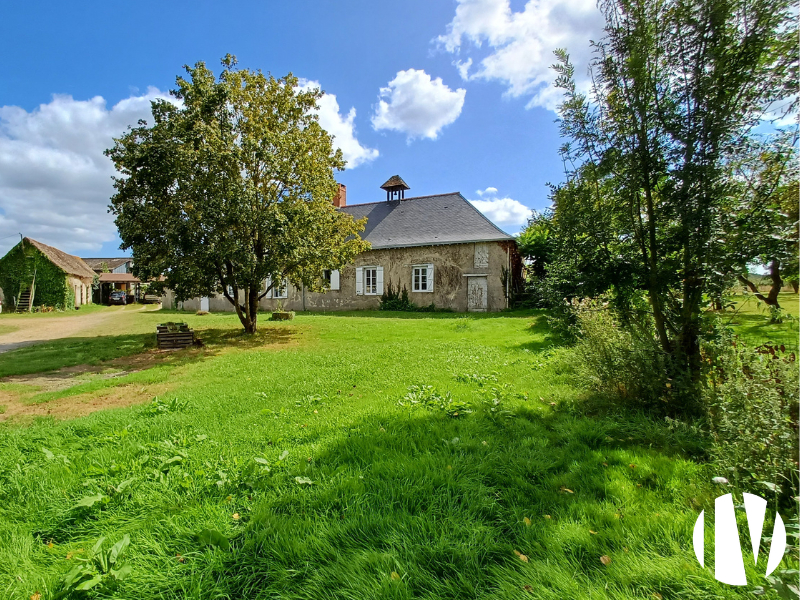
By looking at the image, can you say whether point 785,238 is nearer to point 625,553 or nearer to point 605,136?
point 605,136

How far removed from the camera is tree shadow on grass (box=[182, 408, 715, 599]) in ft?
6.02

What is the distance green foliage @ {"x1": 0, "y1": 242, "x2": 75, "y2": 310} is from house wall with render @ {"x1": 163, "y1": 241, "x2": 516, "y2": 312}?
14.3m

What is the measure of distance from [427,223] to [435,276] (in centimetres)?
348

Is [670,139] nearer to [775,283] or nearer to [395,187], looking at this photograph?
[775,283]

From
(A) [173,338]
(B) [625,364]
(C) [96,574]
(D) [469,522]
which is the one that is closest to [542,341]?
(B) [625,364]

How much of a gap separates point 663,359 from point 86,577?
4.74m

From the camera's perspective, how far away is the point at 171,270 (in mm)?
9859

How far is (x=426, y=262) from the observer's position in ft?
68.8

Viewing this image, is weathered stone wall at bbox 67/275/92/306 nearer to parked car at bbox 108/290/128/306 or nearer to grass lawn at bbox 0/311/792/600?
parked car at bbox 108/290/128/306

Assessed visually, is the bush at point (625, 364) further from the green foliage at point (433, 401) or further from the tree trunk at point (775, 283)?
the green foliage at point (433, 401)

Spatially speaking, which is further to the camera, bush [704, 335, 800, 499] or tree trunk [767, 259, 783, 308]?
tree trunk [767, 259, 783, 308]

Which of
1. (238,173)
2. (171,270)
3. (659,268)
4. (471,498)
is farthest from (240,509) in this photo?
(238,173)

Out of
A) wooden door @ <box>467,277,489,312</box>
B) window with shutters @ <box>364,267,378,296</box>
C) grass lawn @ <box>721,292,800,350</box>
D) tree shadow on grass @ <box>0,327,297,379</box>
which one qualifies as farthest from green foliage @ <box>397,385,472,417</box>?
window with shutters @ <box>364,267,378,296</box>

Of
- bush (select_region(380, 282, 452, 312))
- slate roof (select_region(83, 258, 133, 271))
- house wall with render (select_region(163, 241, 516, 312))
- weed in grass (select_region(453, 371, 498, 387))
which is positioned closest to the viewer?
weed in grass (select_region(453, 371, 498, 387))
